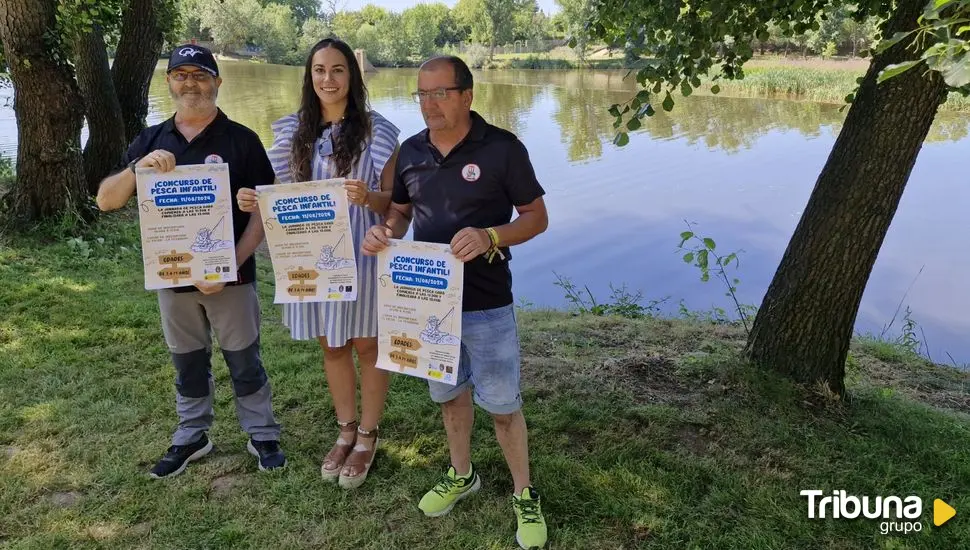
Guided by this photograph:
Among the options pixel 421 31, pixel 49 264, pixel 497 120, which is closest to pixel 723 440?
pixel 49 264

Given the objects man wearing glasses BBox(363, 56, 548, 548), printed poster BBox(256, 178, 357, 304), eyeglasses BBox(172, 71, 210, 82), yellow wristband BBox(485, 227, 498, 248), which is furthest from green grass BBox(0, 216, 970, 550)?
eyeglasses BBox(172, 71, 210, 82)

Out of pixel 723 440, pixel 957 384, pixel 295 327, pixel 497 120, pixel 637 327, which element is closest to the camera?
pixel 295 327

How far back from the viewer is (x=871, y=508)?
259 cm

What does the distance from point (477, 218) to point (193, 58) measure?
132 centimetres

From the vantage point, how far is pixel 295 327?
2711 millimetres

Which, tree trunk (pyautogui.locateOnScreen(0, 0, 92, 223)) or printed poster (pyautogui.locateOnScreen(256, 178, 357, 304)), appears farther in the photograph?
tree trunk (pyautogui.locateOnScreen(0, 0, 92, 223))

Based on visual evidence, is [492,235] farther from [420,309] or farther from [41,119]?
[41,119]

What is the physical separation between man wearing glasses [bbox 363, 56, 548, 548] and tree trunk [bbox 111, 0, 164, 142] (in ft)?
22.3

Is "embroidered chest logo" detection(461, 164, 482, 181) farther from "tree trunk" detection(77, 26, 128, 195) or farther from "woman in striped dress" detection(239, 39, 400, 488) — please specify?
"tree trunk" detection(77, 26, 128, 195)

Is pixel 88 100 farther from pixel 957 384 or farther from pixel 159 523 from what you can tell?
pixel 957 384

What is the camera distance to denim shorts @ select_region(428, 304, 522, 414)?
2.35 m

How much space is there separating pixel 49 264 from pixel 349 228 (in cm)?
459

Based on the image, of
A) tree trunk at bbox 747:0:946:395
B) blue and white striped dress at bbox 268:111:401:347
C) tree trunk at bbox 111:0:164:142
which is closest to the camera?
blue and white striped dress at bbox 268:111:401:347

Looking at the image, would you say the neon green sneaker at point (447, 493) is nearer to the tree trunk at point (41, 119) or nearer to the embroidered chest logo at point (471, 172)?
the embroidered chest logo at point (471, 172)
